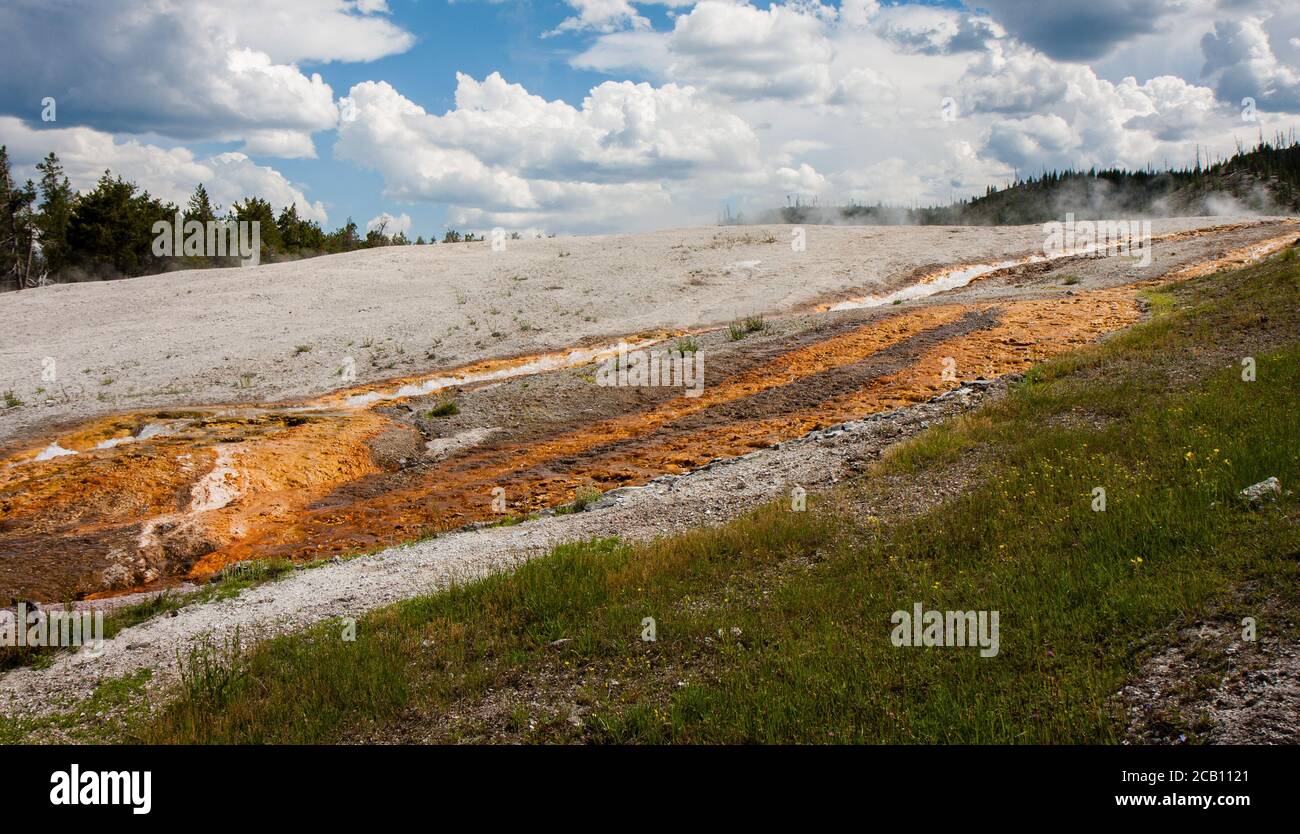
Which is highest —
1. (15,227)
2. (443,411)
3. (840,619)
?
(15,227)

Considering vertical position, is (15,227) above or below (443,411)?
above

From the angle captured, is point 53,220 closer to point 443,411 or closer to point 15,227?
point 15,227

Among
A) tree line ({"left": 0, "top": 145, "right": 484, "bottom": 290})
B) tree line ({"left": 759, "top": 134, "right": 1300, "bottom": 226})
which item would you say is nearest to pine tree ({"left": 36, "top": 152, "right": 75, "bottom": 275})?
tree line ({"left": 0, "top": 145, "right": 484, "bottom": 290})

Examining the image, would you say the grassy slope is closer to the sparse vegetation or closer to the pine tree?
the sparse vegetation

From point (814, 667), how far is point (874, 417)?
11755 millimetres

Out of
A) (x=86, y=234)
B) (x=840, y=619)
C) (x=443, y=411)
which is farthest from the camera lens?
(x=86, y=234)

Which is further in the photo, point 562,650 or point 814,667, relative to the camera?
point 562,650

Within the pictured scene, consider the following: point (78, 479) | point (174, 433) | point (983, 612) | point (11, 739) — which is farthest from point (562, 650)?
point (174, 433)

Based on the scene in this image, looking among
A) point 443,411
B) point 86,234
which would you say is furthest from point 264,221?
point 443,411

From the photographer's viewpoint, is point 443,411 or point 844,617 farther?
point 443,411

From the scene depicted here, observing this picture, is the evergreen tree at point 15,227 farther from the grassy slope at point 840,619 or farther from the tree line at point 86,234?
the grassy slope at point 840,619

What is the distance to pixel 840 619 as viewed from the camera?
818 centimetres
